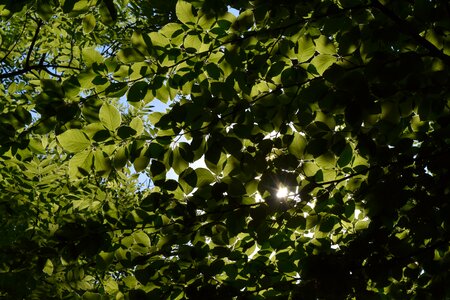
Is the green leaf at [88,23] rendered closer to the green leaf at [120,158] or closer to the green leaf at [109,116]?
the green leaf at [109,116]

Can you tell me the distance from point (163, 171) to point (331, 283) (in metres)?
1.21

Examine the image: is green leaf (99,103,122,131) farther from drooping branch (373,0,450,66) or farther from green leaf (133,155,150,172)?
drooping branch (373,0,450,66)

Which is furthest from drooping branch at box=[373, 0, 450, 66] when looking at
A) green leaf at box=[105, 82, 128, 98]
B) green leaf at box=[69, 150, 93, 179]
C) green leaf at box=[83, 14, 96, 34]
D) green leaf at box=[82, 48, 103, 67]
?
green leaf at box=[69, 150, 93, 179]

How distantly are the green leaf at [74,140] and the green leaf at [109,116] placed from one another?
144 mm

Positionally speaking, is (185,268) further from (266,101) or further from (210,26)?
(210,26)

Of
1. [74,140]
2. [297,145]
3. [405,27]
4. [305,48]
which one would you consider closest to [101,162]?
[74,140]

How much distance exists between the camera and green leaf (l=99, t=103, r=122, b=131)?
2.21 metres

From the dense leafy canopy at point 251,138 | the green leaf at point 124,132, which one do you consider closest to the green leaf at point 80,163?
the dense leafy canopy at point 251,138

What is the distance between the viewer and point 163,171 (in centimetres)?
235

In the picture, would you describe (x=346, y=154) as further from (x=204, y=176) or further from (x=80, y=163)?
(x=80, y=163)

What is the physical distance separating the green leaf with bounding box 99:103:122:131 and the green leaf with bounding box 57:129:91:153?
0.14m

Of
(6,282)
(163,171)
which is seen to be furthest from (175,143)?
(6,282)

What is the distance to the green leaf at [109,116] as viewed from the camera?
221 centimetres

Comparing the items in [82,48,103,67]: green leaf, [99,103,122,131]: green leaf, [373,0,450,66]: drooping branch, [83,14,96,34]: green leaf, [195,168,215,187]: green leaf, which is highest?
[83,14,96,34]: green leaf
